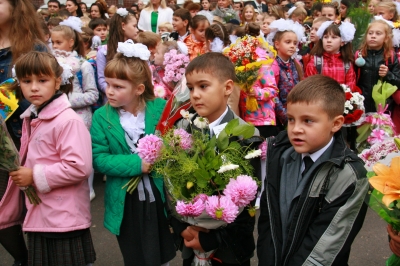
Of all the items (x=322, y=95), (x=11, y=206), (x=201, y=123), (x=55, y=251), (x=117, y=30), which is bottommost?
(x=55, y=251)

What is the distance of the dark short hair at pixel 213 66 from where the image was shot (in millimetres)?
2820

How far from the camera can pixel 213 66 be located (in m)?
2.84

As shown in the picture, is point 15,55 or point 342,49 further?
point 342,49

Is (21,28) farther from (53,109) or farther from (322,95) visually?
(322,95)

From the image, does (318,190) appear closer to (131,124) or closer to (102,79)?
(131,124)

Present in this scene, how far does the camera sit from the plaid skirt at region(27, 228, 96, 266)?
9.68 feet

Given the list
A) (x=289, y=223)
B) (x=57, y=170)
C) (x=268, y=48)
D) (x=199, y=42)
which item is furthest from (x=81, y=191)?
(x=199, y=42)

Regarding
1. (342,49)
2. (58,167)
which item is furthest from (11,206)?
(342,49)

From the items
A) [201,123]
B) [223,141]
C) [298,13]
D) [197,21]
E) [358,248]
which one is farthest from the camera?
[298,13]

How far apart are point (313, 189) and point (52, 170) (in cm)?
168

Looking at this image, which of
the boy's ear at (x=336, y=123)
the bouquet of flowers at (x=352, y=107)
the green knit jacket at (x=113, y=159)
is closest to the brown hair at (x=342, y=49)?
the bouquet of flowers at (x=352, y=107)

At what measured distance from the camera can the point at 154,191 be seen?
313cm

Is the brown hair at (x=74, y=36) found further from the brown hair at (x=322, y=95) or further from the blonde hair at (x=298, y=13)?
the blonde hair at (x=298, y=13)

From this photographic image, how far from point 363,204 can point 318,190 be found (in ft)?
0.85
